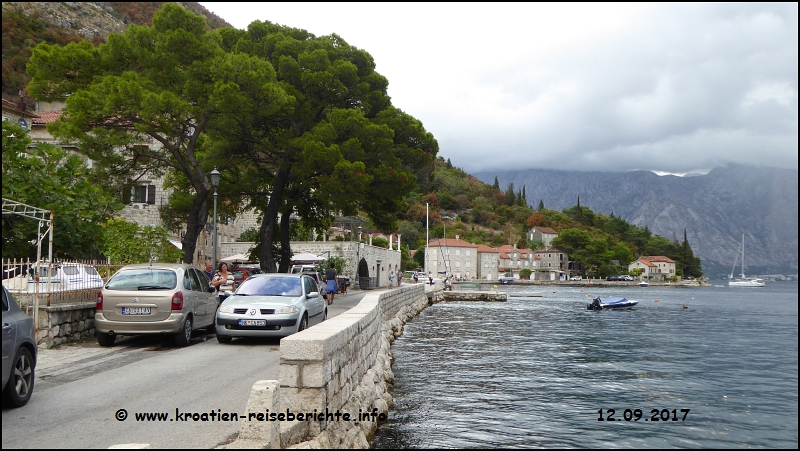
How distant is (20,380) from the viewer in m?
6.89

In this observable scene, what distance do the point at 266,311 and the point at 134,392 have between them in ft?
15.9

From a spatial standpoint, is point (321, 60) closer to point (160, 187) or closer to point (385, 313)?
point (385, 313)

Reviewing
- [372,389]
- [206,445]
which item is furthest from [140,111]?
[206,445]

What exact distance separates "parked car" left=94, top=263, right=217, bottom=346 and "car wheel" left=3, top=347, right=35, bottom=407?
16.1 ft

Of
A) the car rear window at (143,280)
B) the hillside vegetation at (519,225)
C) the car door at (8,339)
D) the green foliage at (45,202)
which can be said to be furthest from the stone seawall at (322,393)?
the hillside vegetation at (519,225)

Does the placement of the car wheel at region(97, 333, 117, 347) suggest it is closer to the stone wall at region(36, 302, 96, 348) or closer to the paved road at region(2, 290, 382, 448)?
the paved road at region(2, 290, 382, 448)

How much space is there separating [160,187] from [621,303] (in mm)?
40972

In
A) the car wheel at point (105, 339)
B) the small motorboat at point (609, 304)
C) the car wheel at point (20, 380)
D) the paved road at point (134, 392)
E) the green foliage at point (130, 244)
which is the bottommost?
the small motorboat at point (609, 304)

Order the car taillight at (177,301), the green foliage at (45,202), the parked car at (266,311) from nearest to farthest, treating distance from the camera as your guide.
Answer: the car taillight at (177,301) → the parked car at (266,311) → the green foliage at (45,202)

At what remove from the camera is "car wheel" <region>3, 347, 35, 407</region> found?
261 inches

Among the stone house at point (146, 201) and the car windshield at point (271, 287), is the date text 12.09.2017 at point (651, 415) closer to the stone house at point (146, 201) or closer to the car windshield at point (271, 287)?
the car windshield at point (271, 287)

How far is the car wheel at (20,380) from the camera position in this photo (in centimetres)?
664

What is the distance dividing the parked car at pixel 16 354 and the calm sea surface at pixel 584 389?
513 centimetres

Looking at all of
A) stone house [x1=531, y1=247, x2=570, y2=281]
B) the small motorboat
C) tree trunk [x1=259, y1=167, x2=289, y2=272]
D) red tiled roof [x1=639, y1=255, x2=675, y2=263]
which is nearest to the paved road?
tree trunk [x1=259, y1=167, x2=289, y2=272]
